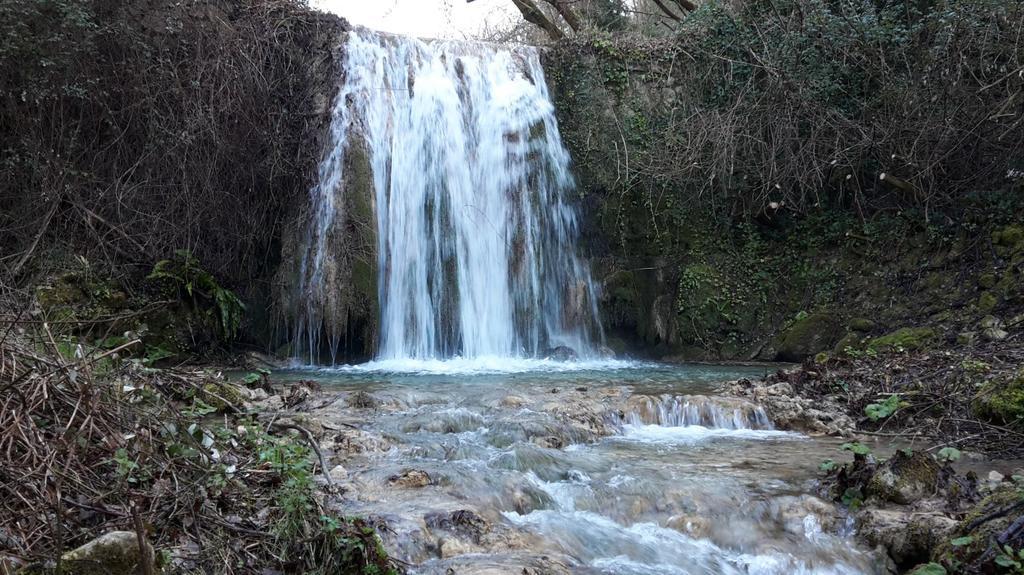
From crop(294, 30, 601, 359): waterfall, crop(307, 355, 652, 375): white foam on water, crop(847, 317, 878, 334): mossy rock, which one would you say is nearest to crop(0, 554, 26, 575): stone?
crop(307, 355, 652, 375): white foam on water

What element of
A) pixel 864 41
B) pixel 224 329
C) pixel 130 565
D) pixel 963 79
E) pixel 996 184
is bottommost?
pixel 130 565

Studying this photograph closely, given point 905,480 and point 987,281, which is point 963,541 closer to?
point 905,480

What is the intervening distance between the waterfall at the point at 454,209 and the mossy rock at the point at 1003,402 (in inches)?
270

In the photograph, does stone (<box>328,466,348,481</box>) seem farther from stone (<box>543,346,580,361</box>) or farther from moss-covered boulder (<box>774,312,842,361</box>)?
moss-covered boulder (<box>774,312,842,361</box>)

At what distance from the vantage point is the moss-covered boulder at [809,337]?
10.2 meters

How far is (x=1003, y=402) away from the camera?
15.9 ft

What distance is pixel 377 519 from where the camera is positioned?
335 centimetres

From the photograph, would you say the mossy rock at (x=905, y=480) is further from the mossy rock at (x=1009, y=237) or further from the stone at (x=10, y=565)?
the mossy rock at (x=1009, y=237)

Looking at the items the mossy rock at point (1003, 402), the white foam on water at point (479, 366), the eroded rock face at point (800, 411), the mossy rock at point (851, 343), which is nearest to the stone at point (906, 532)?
the mossy rock at point (1003, 402)

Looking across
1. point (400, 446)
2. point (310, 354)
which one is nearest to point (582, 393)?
point (400, 446)

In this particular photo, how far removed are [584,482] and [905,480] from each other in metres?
1.86

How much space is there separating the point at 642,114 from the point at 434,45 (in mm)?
4168

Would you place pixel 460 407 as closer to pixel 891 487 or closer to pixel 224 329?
pixel 891 487

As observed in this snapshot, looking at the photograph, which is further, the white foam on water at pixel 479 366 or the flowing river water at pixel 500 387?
the white foam on water at pixel 479 366
